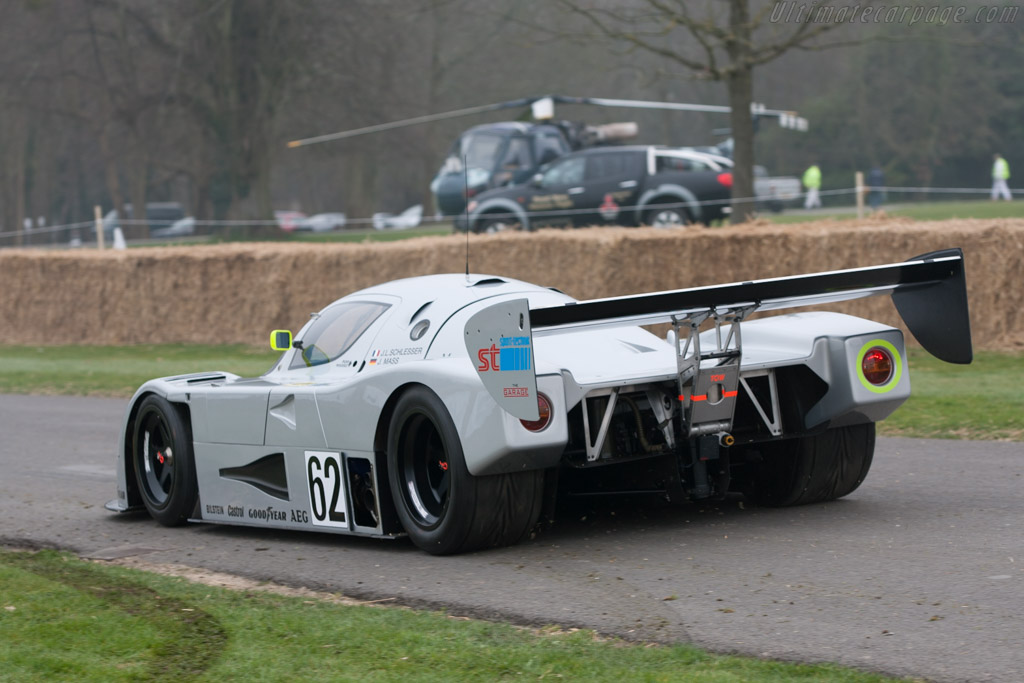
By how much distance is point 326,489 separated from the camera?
670 cm

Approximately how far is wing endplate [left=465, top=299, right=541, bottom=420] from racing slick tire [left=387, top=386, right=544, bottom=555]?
456 millimetres

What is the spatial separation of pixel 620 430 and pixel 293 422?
181 centimetres

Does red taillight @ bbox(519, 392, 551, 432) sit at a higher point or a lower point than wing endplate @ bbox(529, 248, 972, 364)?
lower

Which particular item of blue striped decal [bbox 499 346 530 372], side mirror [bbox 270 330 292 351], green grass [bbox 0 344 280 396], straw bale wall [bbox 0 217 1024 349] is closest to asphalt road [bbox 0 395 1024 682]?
blue striped decal [bbox 499 346 530 372]

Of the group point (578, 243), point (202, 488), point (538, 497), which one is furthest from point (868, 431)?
point (578, 243)

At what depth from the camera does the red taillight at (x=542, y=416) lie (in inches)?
228

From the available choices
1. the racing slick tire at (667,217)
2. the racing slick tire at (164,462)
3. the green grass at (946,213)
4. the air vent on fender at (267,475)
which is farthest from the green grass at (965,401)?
the green grass at (946,213)

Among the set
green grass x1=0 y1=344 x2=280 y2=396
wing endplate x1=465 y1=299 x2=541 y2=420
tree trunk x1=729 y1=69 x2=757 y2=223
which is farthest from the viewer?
tree trunk x1=729 y1=69 x2=757 y2=223

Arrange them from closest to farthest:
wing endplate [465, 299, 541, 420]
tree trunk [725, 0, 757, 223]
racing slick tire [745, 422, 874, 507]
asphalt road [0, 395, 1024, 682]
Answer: asphalt road [0, 395, 1024, 682] < wing endplate [465, 299, 541, 420] < racing slick tire [745, 422, 874, 507] < tree trunk [725, 0, 757, 223]

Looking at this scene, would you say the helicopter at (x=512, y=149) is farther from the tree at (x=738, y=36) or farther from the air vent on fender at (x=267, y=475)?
the air vent on fender at (x=267, y=475)

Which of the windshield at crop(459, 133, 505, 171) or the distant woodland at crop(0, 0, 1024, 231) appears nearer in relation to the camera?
the windshield at crop(459, 133, 505, 171)

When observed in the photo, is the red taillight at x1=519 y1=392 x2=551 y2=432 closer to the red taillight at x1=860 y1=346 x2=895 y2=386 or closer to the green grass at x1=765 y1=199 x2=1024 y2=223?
the red taillight at x1=860 y1=346 x2=895 y2=386

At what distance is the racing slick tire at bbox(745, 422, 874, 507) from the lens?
6867 millimetres

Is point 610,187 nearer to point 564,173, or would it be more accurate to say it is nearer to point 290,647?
point 564,173
